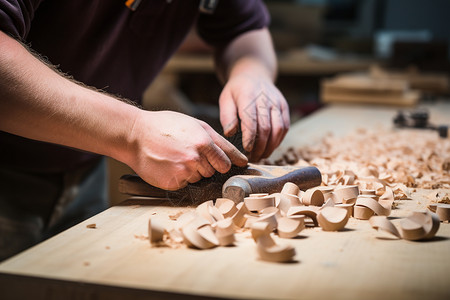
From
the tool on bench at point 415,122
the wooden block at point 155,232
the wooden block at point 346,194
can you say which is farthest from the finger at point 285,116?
the tool on bench at point 415,122

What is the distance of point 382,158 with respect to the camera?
4.77 feet

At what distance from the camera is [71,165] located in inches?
66.1

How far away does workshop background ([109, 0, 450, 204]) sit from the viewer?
11.8ft

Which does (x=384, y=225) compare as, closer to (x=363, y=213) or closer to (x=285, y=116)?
(x=363, y=213)

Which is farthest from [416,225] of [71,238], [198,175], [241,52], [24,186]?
[24,186]

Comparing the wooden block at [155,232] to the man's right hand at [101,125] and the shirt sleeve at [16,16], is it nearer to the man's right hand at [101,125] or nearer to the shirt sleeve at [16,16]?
the man's right hand at [101,125]

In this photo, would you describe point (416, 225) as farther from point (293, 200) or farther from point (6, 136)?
point (6, 136)

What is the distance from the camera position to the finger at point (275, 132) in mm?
1319

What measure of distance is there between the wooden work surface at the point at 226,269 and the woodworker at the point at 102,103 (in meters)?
0.18

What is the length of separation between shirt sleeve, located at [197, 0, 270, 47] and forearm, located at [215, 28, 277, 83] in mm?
26

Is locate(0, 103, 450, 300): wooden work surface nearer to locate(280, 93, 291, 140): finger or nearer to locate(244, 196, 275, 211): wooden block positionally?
locate(244, 196, 275, 211): wooden block

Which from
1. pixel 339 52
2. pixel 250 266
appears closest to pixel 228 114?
pixel 250 266

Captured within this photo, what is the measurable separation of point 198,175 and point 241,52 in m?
0.76

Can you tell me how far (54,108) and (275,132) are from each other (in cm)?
58
